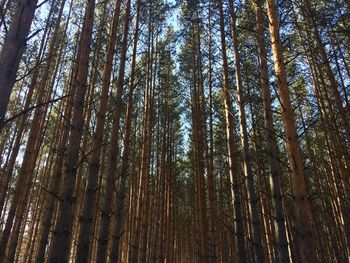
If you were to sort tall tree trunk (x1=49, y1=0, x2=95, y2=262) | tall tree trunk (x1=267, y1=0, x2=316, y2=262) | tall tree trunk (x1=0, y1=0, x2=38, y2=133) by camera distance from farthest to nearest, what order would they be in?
tall tree trunk (x1=49, y1=0, x2=95, y2=262) < tall tree trunk (x1=267, y1=0, x2=316, y2=262) < tall tree trunk (x1=0, y1=0, x2=38, y2=133)

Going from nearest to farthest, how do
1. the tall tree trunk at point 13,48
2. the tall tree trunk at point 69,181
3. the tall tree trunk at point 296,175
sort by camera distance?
the tall tree trunk at point 13,48 → the tall tree trunk at point 296,175 → the tall tree trunk at point 69,181

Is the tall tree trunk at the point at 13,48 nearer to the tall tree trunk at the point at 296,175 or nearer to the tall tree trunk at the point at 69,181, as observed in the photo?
the tall tree trunk at the point at 69,181

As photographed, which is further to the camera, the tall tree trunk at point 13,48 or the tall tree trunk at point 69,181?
the tall tree trunk at point 69,181

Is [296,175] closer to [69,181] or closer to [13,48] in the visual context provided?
[69,181]

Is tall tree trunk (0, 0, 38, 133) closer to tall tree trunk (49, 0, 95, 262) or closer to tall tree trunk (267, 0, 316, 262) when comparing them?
tall tree trunk (49, 0, 95, 262)

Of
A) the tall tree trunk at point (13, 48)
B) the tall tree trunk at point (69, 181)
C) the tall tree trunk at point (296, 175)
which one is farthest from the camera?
the tall tree trunk at point (69, 181)

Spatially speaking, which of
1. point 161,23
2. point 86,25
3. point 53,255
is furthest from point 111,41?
point 161,23

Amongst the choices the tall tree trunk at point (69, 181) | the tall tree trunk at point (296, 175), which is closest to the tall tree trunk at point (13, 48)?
the tall tree trunk at point (69, 181)

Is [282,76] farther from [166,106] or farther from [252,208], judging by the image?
[166,106]

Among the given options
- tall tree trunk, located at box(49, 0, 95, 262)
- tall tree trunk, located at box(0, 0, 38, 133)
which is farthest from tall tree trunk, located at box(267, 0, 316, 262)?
tall tree trunk, located at box(0, 0, 38, 133)

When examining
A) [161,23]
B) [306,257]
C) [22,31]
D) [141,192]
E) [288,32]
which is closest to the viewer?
[22,31]

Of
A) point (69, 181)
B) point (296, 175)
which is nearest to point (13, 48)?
point (69, 181)

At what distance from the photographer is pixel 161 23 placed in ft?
36.0

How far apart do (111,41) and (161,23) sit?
5.47 meters
